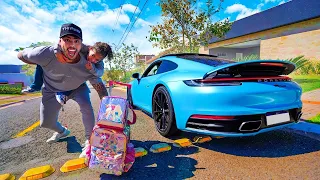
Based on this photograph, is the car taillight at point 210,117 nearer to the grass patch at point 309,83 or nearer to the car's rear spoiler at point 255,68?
the car's rear spoiler at point 255,68

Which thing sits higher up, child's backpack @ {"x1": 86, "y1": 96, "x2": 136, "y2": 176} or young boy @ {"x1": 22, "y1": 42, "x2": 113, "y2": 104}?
young boy @ {"x1": 22, "y1": 42, "x2": 113, "y2": 104}

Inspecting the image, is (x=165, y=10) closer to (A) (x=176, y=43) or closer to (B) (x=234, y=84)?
(A) (x=176, y=43)

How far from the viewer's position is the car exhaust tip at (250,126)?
1916 mm

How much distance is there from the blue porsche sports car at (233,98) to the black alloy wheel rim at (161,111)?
15cm

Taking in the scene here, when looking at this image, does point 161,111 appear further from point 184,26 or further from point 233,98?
point 184,26

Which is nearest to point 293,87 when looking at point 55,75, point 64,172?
point 64,172

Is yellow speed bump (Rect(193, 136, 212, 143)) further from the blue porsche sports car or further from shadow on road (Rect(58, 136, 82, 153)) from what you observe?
shadow on road (Rect(58, 136, 82, 153))

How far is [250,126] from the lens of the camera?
1.94 meters

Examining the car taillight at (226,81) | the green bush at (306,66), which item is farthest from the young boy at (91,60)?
the green bush at (306,66)

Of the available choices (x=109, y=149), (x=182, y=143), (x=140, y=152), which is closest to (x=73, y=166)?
(x=109, y=149)

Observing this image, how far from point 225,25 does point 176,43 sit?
2.29m

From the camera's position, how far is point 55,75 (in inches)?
87.1

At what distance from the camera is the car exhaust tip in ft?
6.29

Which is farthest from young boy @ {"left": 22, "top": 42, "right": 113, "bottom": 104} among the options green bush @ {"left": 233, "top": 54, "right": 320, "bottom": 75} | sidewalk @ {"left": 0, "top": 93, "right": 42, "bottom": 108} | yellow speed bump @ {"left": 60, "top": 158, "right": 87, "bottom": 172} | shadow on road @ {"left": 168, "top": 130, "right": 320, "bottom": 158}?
green bush @ {"left": 233, "top": 54, "right": 320, "bottom": 75}
